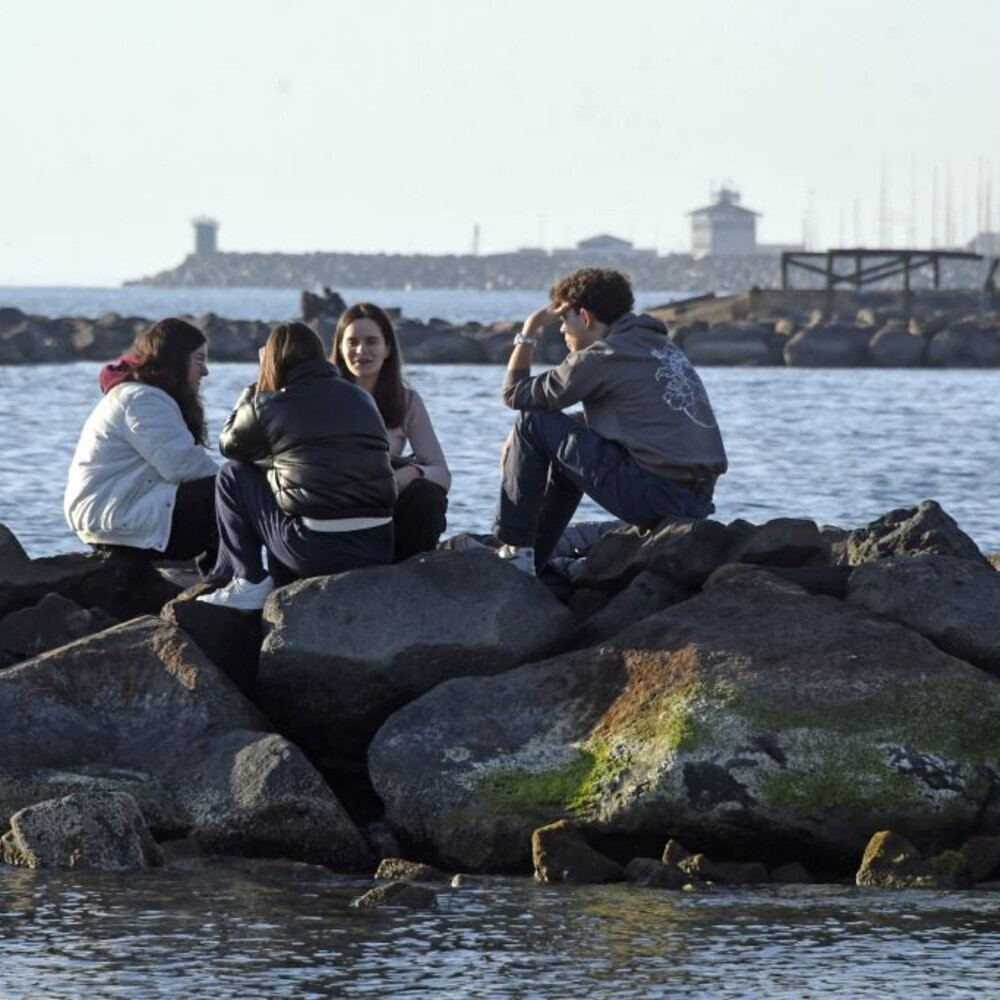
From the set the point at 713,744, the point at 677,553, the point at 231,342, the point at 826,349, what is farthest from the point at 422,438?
the point at 231,342

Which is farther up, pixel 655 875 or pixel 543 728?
pixel 543 728

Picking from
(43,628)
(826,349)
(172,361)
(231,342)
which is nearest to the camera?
(43,628)

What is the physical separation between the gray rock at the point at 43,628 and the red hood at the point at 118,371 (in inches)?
38.0

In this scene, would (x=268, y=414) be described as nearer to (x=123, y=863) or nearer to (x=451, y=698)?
(x=451, y=698)

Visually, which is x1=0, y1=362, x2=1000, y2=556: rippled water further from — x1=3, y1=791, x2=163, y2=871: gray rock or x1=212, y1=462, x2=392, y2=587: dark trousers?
x1=3, y1=791, x2=163, y2=871: gray rock

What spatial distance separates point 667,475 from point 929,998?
377 cm

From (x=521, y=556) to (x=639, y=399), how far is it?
752 millimetres

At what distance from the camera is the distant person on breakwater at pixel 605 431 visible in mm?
9586

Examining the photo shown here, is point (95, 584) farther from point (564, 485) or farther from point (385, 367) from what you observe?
point (564, 485)

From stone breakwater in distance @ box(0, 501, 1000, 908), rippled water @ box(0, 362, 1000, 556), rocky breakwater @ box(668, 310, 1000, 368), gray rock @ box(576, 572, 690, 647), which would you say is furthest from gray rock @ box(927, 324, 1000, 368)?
gray rock @ box(576, 572, 690, 647)

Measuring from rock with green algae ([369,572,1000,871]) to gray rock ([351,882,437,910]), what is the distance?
0.62m

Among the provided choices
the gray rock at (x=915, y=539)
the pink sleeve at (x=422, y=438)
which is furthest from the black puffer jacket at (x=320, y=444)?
the gray rock at (x=915, y=539)

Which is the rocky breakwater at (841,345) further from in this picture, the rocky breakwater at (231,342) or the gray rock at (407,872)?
the gray rock at (407,872)

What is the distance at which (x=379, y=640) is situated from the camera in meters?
8.57
